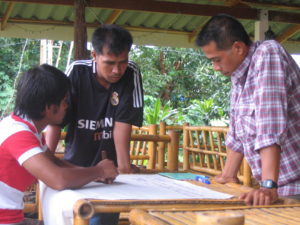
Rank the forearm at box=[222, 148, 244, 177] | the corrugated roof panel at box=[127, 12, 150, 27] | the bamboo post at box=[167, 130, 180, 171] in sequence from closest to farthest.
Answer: the forearm at box=[222, 148, 244, 177]
the bamboo post at box=[167, 130, 180, 171]
the corrugated roof panel at box=[127, 12, 150, 27]

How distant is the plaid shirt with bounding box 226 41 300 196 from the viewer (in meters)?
1.56

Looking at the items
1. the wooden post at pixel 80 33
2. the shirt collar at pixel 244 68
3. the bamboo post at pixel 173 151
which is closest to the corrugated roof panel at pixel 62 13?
the wooden post at pixel 80 33

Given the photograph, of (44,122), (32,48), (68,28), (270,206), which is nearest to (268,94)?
(270,206)

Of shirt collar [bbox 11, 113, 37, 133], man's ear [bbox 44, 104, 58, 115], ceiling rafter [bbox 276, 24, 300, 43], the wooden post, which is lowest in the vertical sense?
shirt collar [bbox 11, 113, 37, 133]

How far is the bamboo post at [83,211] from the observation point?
1165 millimetres

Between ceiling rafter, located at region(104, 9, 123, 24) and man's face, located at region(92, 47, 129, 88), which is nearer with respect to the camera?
man's face, located at region(92, 47, 129, 88)

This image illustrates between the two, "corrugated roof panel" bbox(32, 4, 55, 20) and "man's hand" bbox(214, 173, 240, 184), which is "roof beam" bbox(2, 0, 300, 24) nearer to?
"corrugated roof panel" bbox(32, 4, 55, 20)

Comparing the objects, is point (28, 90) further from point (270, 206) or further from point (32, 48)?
point (32, 48)

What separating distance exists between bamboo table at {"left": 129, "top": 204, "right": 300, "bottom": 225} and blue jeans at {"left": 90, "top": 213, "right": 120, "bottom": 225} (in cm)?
72

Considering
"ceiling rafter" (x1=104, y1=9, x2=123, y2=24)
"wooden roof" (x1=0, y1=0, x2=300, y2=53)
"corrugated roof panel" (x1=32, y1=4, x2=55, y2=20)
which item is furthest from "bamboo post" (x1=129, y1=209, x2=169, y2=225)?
"corrugated roof panel" (x1=32, y1=4, x2=55, y2=20)

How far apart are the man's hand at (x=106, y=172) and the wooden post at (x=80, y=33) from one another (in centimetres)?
290

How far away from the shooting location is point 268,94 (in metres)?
1.57

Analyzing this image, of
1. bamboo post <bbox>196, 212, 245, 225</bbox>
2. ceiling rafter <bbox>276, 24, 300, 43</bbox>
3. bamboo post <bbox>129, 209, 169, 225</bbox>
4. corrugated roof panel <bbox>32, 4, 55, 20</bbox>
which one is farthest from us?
ceiling rafter <bbox>276, 24, 300, 43</bbox>

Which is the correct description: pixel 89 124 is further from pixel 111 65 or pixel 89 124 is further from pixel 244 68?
pixel 244 68
